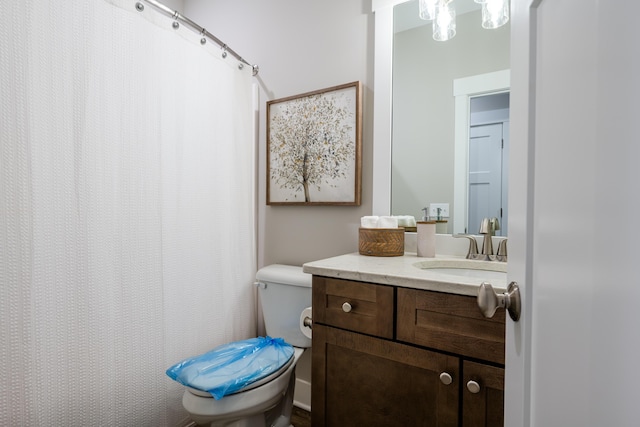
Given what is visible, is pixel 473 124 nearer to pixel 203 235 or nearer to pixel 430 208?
pixel 430 208

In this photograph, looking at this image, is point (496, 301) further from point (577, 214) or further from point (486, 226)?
point (486, 226)

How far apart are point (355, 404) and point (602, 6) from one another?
3.81 feet

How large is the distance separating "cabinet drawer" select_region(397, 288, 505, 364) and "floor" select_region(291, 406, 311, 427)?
0.99 m

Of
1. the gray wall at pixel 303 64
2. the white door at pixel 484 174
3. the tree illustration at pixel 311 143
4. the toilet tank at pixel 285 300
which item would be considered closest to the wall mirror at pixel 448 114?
the white door at pixel 484 174

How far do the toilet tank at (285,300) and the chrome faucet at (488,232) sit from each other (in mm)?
765

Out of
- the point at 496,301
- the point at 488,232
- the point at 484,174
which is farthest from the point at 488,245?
the point at 496,301

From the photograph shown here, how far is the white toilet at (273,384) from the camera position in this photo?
1.18 meters

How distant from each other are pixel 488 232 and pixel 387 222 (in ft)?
1.30

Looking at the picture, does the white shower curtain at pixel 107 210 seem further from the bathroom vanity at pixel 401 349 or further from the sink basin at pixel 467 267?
the sink basin at pixel 467 267

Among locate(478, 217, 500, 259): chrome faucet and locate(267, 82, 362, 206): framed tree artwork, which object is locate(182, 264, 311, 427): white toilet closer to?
locate(267, 82, 362, 206): framed tree artwork

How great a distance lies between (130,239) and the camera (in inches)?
51.4

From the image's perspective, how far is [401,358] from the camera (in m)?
1.04

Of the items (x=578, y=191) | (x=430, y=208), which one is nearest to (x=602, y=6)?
(x=578, y=191)

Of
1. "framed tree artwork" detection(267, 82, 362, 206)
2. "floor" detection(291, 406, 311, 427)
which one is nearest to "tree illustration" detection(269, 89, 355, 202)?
"framed tree artwork" detection(267, 82, 362, 206)
